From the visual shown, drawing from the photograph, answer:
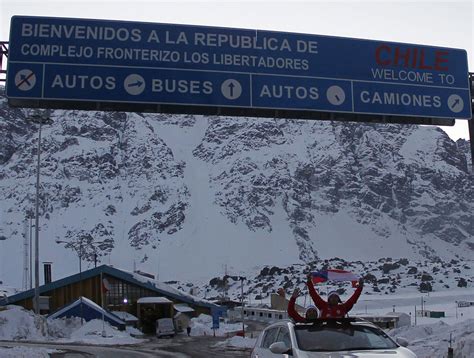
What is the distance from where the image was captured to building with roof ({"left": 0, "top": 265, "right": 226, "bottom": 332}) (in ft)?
187

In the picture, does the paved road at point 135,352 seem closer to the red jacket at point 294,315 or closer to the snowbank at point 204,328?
the snowbank at point 204,328

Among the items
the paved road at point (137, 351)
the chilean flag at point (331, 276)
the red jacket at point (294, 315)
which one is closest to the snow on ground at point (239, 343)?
the paved road at point (137, 351)

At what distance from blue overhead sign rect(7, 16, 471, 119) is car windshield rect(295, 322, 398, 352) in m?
6.73

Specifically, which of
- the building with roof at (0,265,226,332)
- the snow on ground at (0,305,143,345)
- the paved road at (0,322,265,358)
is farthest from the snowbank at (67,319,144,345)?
the paved road at (0,322,265,358)

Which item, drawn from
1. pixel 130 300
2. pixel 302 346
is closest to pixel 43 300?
pixel 130 300

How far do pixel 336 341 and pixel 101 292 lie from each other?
5187 centimetres

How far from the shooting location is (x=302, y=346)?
7965 millimetres

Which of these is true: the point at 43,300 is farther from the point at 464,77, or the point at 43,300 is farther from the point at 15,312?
the point at 464,77

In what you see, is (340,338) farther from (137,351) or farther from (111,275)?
(111,275)

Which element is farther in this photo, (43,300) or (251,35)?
(43,300)

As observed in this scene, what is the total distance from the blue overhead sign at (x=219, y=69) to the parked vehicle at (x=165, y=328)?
41.5 meters

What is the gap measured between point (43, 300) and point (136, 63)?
47.3 m

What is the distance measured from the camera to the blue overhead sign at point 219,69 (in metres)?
13.4

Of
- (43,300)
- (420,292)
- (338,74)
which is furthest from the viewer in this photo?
(420,292)
